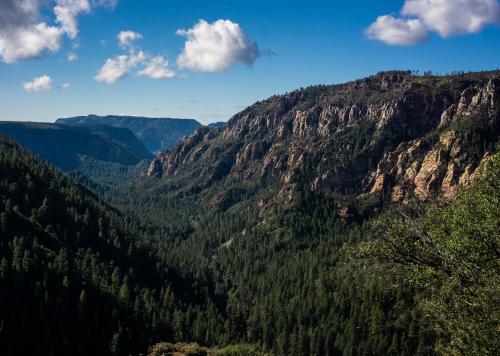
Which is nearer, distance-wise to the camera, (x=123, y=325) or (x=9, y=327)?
(x=9, y=327)

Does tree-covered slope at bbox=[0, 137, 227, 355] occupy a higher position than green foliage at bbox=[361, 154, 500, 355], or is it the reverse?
green foliage at bbox=[361, 154, 500, 355]

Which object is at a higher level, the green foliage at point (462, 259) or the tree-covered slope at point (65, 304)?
the green foliage at point (462, 259)

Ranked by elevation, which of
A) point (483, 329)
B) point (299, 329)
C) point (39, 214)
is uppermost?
point (483, 329)

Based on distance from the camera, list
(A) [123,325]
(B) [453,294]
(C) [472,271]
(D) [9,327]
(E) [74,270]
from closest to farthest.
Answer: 1. (C) [472,271]
2. (B) [453,294]
3. (D) [9,327]
4. (A) [123,325]
5. (E) [74,270]

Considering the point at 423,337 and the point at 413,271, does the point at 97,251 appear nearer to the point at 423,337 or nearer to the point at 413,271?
the point at 423,337

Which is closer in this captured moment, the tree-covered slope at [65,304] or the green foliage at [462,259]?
the green foliage at [462,259]

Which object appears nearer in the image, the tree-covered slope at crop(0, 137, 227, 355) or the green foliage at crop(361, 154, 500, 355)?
the green foliage at crop(361, 154, 500, 355)

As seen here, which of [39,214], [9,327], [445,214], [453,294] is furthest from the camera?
[39,214]

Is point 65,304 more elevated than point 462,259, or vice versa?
point 462,259

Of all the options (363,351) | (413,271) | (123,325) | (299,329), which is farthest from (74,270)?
(413,271)

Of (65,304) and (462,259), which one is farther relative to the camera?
(65,304)

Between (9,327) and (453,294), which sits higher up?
(453,294)
